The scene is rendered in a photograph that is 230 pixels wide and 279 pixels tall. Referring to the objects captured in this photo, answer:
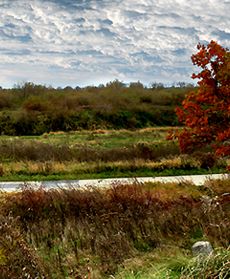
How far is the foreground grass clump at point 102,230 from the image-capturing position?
7.70 metres

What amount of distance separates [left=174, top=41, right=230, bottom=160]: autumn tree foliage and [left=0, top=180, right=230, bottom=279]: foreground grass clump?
1.58m

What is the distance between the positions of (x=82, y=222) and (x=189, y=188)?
230 inches

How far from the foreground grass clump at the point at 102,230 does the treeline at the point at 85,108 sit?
1510 inches

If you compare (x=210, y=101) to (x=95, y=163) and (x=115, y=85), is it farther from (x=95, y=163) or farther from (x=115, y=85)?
(x=115, y=85)

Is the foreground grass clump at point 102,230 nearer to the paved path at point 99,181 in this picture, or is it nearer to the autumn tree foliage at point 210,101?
the autumn tree foliage at point 210,101

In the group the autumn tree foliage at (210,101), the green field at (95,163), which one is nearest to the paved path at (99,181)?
the green field at (95,163)

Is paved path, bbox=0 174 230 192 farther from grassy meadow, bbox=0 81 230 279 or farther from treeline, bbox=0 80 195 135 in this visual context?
treeline, bbox=0 80 195 135

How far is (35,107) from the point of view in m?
56.1

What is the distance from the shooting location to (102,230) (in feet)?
33.9

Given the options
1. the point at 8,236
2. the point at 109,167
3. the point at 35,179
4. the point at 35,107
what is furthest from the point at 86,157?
the point at 35,107

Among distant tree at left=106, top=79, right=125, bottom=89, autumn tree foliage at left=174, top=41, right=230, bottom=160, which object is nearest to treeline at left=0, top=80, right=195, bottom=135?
distant tree at left=106, top=79, right=125, bottom=89

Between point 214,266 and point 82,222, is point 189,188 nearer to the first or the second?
point 82,222

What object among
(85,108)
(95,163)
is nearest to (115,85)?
(85,108)

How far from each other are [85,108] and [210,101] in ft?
145
